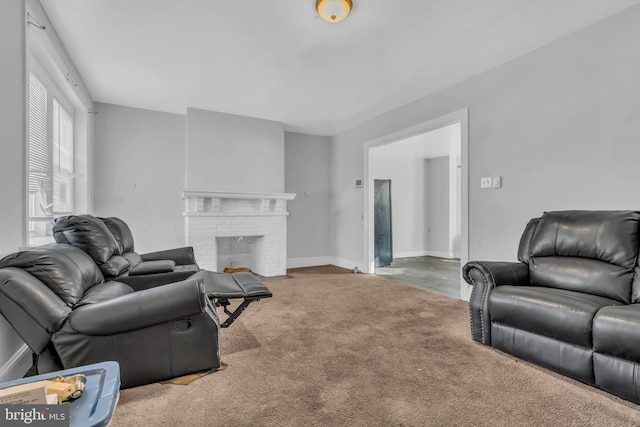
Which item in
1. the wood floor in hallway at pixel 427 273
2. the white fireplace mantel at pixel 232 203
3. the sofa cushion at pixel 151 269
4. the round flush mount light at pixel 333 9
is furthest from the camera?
the white fireplace mantel at pixel 232 203

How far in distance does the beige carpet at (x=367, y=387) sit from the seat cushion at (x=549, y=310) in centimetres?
27

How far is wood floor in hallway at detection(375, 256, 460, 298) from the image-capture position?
4398 millimetres

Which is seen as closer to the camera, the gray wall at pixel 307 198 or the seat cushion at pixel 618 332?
the seat cushion at pixel 618 332

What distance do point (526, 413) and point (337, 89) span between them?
12.0ft

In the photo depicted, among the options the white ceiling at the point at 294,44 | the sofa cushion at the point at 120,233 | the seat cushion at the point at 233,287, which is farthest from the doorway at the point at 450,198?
the sofa cushion at the point at 120,233

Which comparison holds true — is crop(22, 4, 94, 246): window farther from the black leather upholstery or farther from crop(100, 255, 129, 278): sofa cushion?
crop(100, 255, 129, 278): sofa cushion

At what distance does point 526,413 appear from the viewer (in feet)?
5.17

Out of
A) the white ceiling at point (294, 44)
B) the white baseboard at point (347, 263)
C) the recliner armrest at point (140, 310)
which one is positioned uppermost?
the white ceiling at point (294, 44)

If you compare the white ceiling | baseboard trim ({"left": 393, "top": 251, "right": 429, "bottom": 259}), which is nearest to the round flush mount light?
the white ceiling

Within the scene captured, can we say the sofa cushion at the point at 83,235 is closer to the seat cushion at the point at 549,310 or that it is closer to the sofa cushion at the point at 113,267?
the sofa cushion at the point at 113,267

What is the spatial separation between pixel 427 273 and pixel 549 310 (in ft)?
11.7

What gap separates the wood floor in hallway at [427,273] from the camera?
4.40 m

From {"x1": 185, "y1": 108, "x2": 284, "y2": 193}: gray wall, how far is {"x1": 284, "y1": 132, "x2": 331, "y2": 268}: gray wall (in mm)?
573

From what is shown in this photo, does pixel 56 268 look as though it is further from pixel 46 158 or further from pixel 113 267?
pixel 46 158
